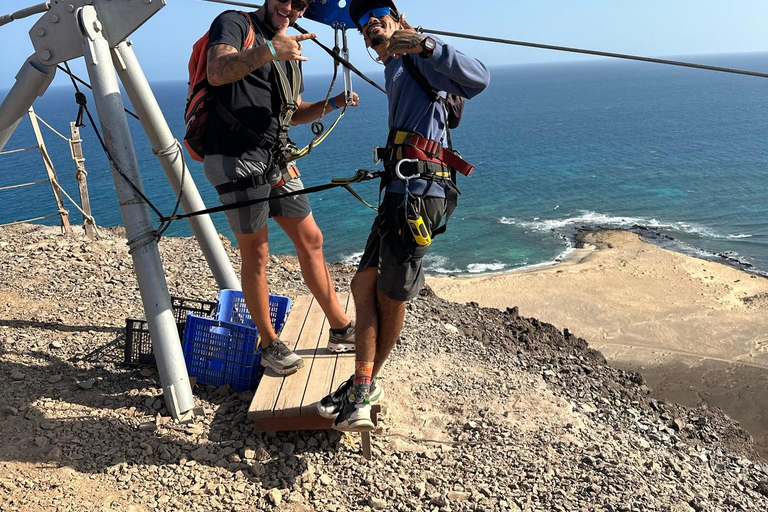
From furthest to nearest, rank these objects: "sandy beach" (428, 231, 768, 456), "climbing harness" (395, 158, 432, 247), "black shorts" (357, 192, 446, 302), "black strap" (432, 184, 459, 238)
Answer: "sandy beach" (428, 231, 768, 456) → "black strap" (432, 184, 459, 238) → "black shorts" (357, 192, 446, 302) → "climbing harness" (395, 158, 432, 247)

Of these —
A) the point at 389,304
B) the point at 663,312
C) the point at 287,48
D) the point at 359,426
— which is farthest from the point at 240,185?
the point at 663,312

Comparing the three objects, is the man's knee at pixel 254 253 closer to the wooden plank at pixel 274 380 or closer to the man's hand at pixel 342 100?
the wooden plank at pixel 274 380

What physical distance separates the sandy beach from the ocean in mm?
3648

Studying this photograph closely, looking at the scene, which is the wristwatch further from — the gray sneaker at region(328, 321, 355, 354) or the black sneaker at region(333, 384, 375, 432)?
the gray sneaker at region(328, 321, 355, 354)

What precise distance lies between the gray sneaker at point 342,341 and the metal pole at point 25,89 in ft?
10.8

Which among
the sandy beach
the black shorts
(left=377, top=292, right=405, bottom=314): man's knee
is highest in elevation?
the black shorts

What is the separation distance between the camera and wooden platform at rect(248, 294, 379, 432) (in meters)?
4.81

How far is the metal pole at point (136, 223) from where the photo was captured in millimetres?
4898

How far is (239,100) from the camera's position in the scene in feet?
15.6

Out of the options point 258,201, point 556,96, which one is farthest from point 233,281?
point 556,96

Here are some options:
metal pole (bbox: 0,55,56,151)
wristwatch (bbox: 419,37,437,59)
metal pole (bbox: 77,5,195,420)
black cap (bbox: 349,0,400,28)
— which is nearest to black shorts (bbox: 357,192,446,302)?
wristwatch (bbox: 419,37,437,59)

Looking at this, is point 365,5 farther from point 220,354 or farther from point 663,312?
point 663,312

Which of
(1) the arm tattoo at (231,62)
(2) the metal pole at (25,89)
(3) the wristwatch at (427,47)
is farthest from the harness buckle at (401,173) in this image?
(2) the metal pole at (25,89)

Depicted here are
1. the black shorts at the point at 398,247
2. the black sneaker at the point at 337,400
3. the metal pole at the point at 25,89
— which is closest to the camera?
the black shorts at the point at 398,247
